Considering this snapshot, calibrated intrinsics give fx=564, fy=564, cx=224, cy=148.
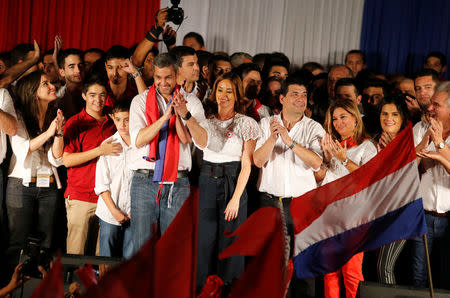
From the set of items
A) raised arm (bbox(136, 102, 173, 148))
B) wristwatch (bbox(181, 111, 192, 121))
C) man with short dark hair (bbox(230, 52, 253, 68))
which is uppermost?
man with short dark hair (bbox(230, 52, 253, 68))

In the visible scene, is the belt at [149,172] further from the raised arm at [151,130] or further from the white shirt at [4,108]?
the white shirt at [4,108]

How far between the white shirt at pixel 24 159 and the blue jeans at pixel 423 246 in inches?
119

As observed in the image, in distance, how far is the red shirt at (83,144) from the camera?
4719 millimetres

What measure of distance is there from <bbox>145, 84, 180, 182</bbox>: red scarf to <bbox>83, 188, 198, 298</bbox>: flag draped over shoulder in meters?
2.80

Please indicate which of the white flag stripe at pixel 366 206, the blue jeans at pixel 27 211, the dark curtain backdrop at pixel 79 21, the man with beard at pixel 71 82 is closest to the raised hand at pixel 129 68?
the man with beard at pixel 71 82

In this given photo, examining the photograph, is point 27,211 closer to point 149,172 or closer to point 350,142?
point 149,172

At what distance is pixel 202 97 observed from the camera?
5227 millimetres

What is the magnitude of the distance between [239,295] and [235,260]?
352cm

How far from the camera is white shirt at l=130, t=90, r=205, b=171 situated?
4312 mm

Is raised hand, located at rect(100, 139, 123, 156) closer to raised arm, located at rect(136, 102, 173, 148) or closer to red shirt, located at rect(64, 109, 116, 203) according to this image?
red shirt, located at rect(64, 109, 116, 203)

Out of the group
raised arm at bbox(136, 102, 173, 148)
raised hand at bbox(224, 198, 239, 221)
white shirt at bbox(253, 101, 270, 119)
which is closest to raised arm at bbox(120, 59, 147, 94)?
raised arm at bbox(136, 102, 173, 148)

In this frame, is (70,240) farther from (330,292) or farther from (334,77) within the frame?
(334,77)

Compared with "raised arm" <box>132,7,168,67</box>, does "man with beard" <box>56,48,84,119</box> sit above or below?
below

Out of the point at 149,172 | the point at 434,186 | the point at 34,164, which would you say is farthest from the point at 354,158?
the point at 34,164
